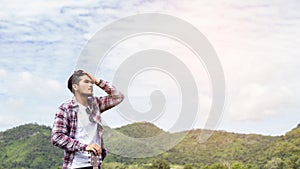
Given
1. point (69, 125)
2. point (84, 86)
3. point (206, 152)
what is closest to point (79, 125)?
point (69, 125)

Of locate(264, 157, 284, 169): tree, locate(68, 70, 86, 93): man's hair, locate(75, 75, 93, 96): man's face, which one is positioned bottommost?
locate(75, 75, 93, 96): man's face

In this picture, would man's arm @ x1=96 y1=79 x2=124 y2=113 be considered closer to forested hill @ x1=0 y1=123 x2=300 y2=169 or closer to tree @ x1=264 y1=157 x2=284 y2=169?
tree @ x1=264 y1=157 x2=284 y2=169

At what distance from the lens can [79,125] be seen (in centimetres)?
369

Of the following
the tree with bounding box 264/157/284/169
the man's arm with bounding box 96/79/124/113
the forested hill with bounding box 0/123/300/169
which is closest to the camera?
the man's arm with bounding box 96/79/124/113

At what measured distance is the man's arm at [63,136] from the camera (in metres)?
3.55

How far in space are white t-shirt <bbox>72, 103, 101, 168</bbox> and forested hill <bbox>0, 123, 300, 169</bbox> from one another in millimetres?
80951

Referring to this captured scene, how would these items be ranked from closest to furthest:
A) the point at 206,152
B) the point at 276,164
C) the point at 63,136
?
the point at 63,136 → the point at 276,164 → the point at 206,152

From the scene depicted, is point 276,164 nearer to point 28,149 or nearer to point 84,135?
point 28,149

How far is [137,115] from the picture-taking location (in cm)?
416

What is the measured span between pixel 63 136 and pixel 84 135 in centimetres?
18

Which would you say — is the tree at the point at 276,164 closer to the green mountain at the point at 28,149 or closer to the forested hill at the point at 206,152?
the forested hill at the point at 206,152

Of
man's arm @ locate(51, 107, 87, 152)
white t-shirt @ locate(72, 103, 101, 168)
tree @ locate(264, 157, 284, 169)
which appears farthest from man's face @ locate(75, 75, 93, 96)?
tree @ locate(264, 157, 284, 169)

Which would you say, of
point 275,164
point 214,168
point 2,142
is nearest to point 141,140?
point 214,168

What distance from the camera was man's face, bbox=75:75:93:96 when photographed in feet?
12.3
